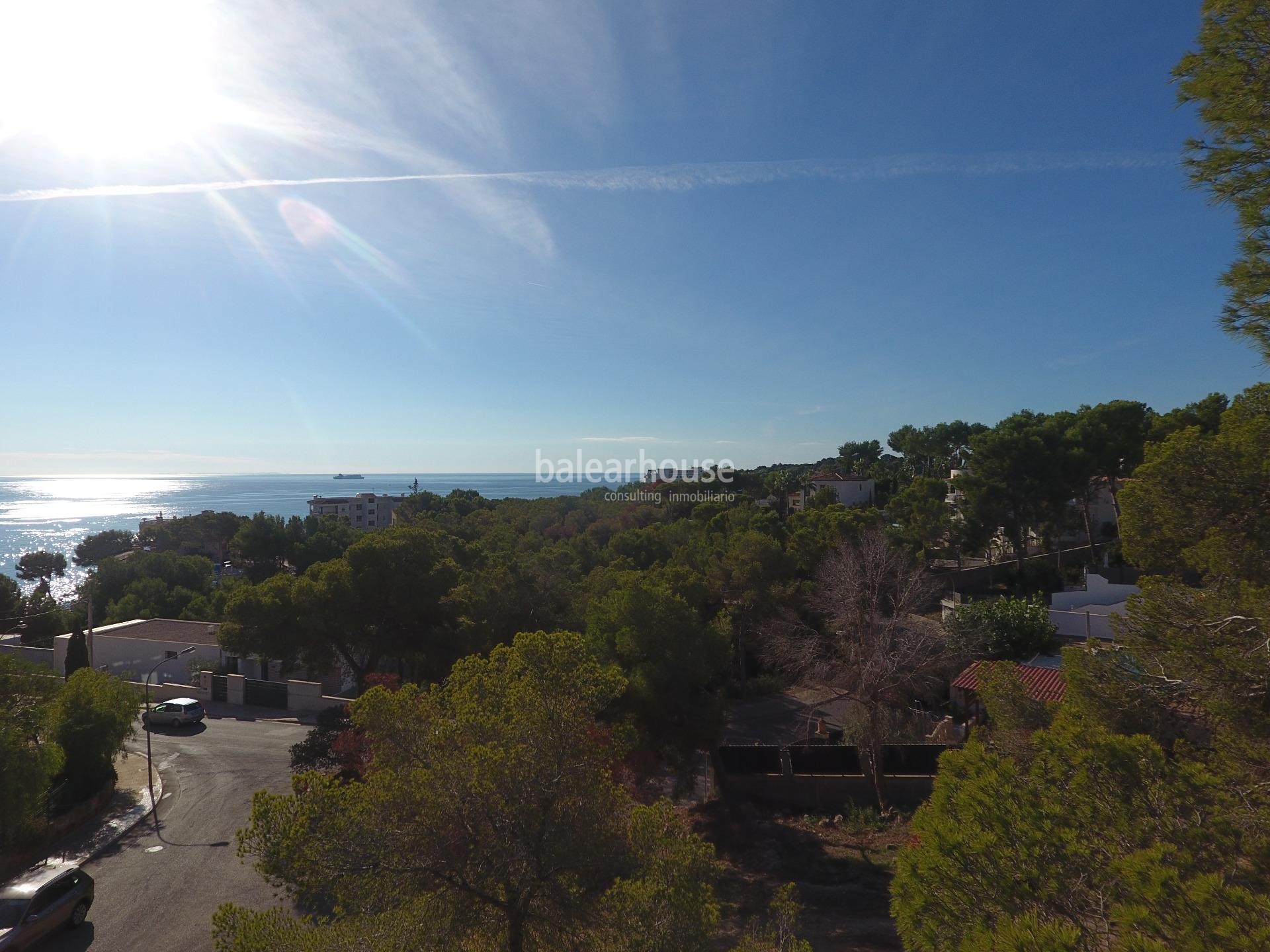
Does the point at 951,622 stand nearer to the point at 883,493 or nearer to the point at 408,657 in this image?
the point at 408,657

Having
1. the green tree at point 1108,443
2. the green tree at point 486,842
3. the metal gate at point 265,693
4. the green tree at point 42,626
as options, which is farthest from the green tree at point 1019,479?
the green tree at point 42,626


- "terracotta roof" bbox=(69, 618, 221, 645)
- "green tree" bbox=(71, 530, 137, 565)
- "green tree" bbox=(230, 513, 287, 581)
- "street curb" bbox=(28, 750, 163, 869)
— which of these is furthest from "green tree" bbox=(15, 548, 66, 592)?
"street curb" bbox=(28, 750, 163, 869)

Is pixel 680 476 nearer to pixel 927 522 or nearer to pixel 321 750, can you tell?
pixel 927 522

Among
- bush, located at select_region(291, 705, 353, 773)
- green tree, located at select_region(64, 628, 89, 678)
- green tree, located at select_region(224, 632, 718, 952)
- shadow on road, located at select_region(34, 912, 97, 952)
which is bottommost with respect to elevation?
shadow on road, located at select_region(34, 912, 97, 952)

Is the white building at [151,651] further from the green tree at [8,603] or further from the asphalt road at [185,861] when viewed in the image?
the asphalt road at [185,861]

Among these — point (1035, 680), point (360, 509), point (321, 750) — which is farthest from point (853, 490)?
point (360, 509)

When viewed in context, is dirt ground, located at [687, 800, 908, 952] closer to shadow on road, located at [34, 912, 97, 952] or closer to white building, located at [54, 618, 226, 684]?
shadow on road, located at [34, 912, 97, 952]
